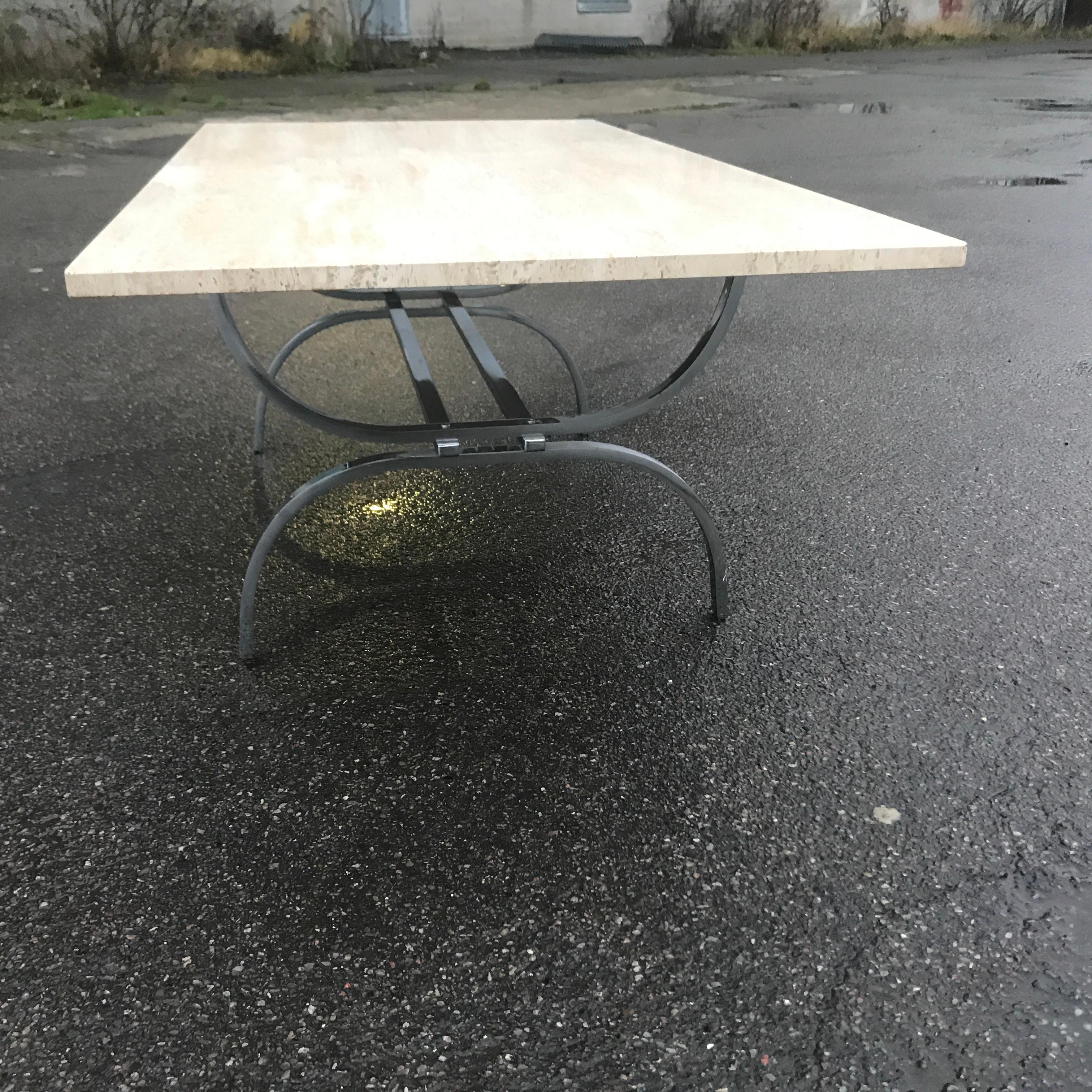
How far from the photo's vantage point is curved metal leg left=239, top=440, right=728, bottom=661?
1299 mm

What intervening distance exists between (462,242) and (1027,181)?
16.8 ft

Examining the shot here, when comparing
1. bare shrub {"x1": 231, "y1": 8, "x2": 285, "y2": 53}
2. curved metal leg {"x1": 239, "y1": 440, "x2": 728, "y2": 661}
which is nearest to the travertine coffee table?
curved metal leg {"x1": 239, "y1": 440, "x2": 728, "y2": 661}

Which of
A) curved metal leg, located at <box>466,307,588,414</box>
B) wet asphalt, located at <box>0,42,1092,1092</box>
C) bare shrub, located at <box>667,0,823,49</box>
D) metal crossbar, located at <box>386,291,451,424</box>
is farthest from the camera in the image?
bare shrub, located at <box>667,0,823,49</box>

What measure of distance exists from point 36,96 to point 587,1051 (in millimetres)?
6766

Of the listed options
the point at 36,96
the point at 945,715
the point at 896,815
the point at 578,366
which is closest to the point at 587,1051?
the point at 896,815

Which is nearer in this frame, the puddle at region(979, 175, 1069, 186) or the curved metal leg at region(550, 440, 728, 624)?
the curved metal leg at region(550, 440, 728, 624)

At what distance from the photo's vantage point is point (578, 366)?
2.69m

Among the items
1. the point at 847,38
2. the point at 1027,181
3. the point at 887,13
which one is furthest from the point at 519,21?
the point at 1027,181

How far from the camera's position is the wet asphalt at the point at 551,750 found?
0.93m

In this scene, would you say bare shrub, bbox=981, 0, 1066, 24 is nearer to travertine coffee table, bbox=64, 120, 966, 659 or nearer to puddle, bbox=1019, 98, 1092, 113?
puddle, bbox=1019, 98, 1092, 113

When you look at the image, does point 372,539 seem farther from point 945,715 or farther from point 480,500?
point 945,715

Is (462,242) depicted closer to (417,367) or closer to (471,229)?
(471,229)

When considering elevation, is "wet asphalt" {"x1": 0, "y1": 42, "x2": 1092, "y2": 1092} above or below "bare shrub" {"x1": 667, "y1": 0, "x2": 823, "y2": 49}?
below

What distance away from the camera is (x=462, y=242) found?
1051 millimetres
